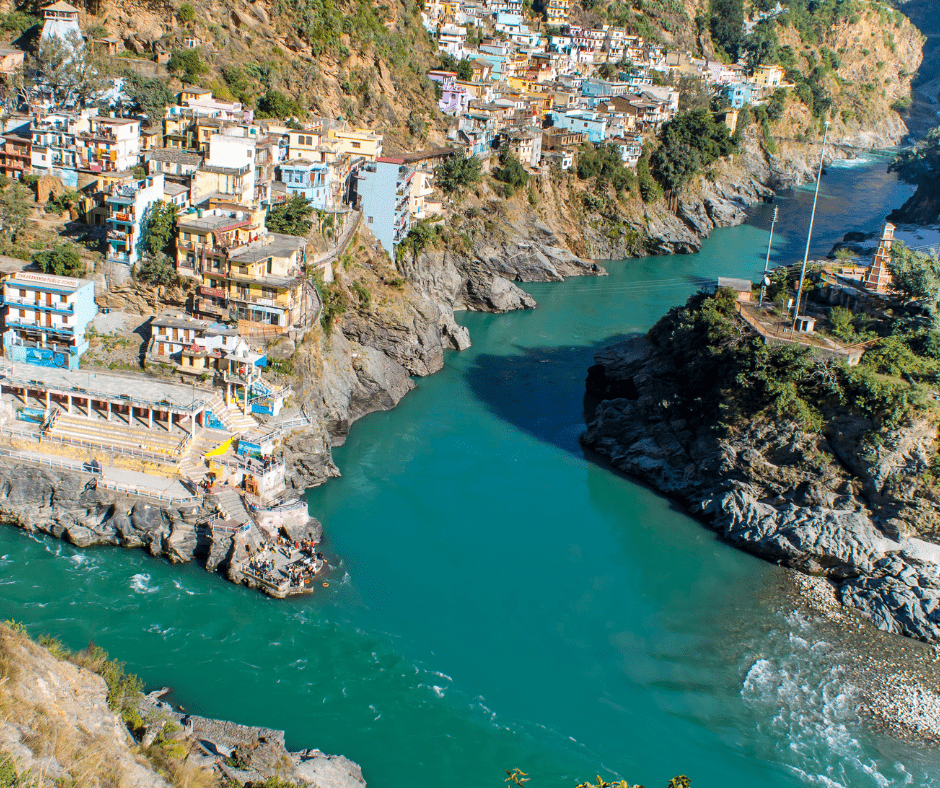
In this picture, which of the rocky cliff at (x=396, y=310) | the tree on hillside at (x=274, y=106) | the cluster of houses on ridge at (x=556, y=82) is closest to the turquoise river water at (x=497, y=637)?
the rocky cliff at (x=396, y=310)

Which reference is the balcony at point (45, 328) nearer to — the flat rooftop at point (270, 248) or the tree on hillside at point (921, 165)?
the flat rooftop at point (270, 248)

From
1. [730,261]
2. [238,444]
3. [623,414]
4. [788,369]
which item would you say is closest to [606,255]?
[730,261]

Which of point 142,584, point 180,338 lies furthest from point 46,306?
point 142,584

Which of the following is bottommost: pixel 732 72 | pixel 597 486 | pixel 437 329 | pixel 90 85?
pixel 597 486

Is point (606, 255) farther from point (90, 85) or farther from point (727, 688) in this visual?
point (727, 688)

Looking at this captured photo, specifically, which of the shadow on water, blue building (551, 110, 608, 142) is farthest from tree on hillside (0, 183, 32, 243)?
blue building (551, 110, 608, 142)

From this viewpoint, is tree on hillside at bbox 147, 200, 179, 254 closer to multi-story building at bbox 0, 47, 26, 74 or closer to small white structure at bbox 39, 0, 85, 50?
multi-story building at bbox 0, 47, 26, 74

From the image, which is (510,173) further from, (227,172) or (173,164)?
(173,164)

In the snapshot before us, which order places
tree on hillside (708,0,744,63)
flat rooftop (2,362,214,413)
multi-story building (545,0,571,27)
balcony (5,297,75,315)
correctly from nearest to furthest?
flat rooftop (2,362,214,413)
balcony (5,297,75,315)
multi-story building (545,0,571,27)
tree on hillside (708,0,744,63)
